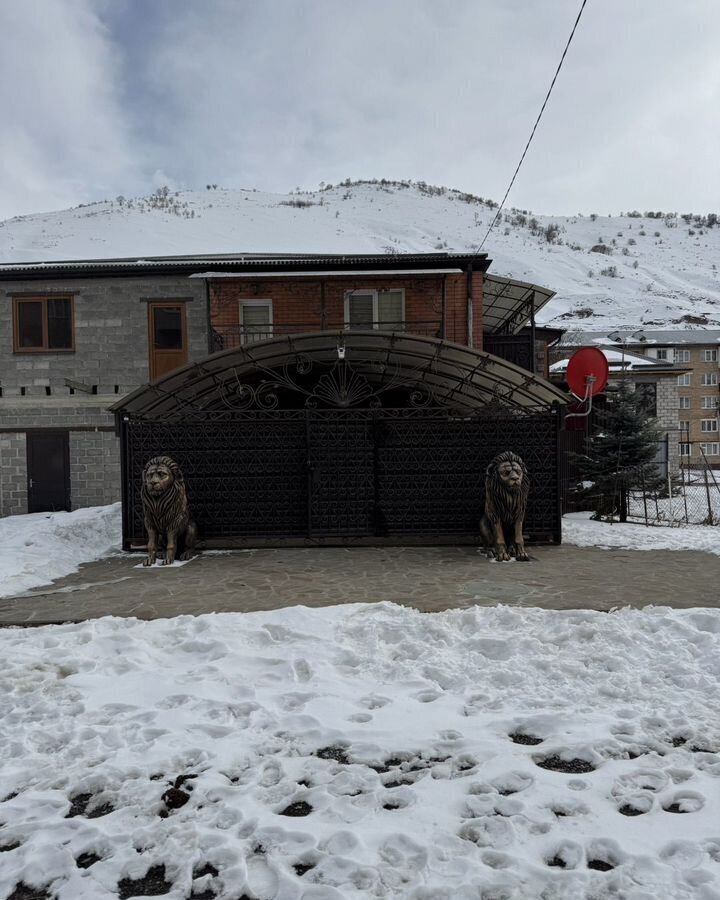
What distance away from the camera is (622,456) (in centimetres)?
1348

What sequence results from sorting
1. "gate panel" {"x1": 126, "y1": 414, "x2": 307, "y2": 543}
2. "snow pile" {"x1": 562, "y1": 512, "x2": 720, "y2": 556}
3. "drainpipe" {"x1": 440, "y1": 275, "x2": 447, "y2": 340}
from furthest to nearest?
"drainpipe" {"x1": 440, "y1": 275, "x2": 447, "y2": 340}, "gate panel" {"x1": 126, "y1": 414, "x2": 307, "y2": 543}, "snow pile" {"x1": 562, "y1": 512, "x2": 720, "y2": 556}

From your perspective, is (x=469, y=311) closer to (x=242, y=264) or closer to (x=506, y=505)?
(x=242, y=264)

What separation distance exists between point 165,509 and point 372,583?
3.37 m

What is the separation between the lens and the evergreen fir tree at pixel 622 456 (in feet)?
43.7

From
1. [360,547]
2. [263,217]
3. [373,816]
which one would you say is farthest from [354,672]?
[263,217]

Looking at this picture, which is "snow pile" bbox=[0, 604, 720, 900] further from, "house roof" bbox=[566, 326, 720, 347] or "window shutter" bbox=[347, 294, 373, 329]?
"house roof" bbox=[566, 326, 720, 347]

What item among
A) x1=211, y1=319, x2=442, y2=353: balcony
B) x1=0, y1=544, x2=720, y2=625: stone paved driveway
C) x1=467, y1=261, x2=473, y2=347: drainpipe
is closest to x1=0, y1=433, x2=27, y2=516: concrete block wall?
x1=211, y1=319, x2=442, y2=353: balcony

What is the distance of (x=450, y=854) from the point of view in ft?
7.54

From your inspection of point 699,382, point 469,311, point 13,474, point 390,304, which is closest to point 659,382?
point 469,311

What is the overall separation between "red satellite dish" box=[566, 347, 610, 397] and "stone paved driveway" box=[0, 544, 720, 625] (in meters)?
3.93

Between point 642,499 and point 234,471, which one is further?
point 642,499

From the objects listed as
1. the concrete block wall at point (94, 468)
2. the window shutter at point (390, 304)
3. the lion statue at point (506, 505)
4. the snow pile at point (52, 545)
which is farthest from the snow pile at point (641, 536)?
the concrete block wall at point (94, 468)

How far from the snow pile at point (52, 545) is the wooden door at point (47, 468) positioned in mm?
1495

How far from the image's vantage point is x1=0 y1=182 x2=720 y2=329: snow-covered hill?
49.6 metres
